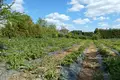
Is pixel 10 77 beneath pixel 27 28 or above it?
beneath

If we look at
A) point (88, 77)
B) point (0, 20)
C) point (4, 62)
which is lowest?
point (88, 77)

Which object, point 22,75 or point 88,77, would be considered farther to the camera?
point 88,77

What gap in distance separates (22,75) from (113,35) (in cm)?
4268

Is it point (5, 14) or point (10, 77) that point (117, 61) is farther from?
point (5, 14)

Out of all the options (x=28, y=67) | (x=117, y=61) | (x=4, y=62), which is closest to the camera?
(x=28, y=67)

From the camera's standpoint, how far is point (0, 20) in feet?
36.9

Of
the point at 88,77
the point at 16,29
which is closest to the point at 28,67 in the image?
the point at 88,77

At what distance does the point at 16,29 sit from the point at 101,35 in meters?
24.0

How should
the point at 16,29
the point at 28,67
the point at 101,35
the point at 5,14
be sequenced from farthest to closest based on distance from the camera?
1. the point at 101,35
2. the point at 16,29
3. the point at 5,14
4. the point at 28,67

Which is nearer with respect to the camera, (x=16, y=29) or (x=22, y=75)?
(x=22, y=75)

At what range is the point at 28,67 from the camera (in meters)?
7.33

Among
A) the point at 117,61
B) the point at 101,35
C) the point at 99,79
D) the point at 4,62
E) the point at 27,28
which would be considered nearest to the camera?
the point at 99,79

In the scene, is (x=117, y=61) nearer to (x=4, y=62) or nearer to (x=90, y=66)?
(x=90, y=66)

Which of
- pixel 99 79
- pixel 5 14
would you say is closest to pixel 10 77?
pixel 99 79
